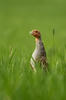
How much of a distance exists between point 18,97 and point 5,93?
0.15 metres

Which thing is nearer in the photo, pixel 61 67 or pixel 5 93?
pixel 5 93

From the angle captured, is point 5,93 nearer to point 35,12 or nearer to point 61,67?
point 61,67

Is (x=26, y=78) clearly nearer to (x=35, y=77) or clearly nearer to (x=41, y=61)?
(x=35, y=77)

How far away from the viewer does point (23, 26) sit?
1534 centimetres

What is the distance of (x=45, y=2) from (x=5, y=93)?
985 inches

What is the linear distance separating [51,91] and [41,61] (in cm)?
117

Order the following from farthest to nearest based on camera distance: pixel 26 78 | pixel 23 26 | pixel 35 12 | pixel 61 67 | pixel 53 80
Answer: pixel 35 12 → pixel 23 26 → pixel 61 67 → pixel 26 78 → pixel 53 80

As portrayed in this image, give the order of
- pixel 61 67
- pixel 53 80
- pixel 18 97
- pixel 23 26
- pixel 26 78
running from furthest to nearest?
pixel 23 26
pixel 61 67
pixel 26 78
pixel 53 80
pixel 18 97

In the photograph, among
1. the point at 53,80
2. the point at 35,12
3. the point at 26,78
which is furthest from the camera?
the point at 35,12

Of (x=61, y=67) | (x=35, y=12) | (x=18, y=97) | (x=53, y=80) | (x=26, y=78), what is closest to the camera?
(x=18, y=97)

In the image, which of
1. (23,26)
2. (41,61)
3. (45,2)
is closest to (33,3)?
(45,2)

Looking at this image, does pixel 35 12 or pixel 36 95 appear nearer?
pixel 36 95

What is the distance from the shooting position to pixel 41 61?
373 cm

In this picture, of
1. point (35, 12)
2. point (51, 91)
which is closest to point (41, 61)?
point (51, 91)
